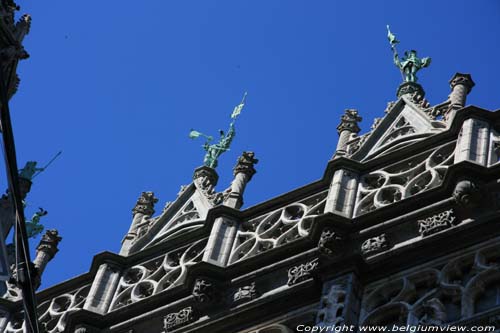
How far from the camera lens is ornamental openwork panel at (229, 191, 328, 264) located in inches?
883

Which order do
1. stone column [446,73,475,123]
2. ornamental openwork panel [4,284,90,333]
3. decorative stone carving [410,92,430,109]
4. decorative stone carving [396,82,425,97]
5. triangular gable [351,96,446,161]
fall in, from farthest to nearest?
1. decorative stone carving [396,82,425,97]
2. decorative stone carving [410,92,430,109]
3. stone column [446,73,475,123]
4. triangular gable [351,96,446,161]
5. ornamental openwork panel [4,284,90,333]

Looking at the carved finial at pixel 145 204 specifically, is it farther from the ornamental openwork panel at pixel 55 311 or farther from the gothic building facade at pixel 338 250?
the ornamental openwork panel at pixel 55 311

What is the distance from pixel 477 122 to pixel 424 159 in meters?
0.96

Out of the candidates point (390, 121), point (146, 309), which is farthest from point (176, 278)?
point (390, 121)

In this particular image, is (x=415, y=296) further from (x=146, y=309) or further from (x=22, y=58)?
(x=22, y=58)

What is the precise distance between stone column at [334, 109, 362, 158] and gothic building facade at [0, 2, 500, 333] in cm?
3

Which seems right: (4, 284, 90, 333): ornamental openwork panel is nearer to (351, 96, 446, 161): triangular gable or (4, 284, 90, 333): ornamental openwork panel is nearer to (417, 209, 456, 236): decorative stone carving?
(351, 96, 446, 161): triangular gable

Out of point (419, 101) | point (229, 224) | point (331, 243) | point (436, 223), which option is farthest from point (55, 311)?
point (419, 101)

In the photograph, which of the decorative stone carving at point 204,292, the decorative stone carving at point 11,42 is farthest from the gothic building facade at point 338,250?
the decorative stone carving at point 11,42

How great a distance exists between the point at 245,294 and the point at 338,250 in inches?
60.5

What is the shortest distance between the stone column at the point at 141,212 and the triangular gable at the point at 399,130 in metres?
4.18

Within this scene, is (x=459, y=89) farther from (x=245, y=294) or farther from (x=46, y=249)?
(x=46, y=249)

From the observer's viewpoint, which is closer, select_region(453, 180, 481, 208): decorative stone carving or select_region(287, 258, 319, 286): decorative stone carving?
select_region(453, 180, 481, 208): decorative stone carving

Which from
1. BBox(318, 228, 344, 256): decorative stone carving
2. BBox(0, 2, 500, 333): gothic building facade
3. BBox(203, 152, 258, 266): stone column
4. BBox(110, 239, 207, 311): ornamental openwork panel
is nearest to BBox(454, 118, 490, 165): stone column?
BBox(0, 2, 500, 333): gothic building facade
